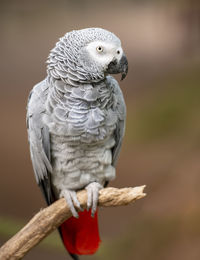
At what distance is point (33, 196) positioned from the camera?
165cm

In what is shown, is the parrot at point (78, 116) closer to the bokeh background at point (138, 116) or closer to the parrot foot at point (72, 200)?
the parrot foot at point (72, 200)

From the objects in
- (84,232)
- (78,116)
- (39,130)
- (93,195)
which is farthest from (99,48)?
(84,232)

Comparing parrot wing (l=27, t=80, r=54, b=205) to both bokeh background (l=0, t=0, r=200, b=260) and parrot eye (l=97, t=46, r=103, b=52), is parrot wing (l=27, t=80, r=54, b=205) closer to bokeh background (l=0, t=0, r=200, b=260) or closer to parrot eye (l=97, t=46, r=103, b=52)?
parrot eye (l=97, t=46, r=103, b=52)

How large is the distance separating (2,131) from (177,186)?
77 centimetres

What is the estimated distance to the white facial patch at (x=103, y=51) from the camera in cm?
99

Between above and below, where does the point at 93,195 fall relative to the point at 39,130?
below

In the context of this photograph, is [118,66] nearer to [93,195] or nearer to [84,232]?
[93,195]

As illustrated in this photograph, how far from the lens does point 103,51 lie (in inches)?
39.0

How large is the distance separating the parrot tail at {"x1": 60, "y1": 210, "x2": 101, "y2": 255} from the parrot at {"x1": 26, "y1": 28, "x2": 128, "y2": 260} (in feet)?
0.42

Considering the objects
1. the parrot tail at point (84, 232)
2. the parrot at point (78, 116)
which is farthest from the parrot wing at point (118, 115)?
the parrot tail at point (84, 232)

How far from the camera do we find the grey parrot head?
992 millimetres

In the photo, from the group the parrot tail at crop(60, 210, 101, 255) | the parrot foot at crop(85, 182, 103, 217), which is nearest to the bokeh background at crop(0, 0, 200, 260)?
the parrot tail at crop(60, 210, 101, 255)

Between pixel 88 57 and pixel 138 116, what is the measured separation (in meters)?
0.64

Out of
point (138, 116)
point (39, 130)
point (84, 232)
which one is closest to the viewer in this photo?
point (39, 130)
